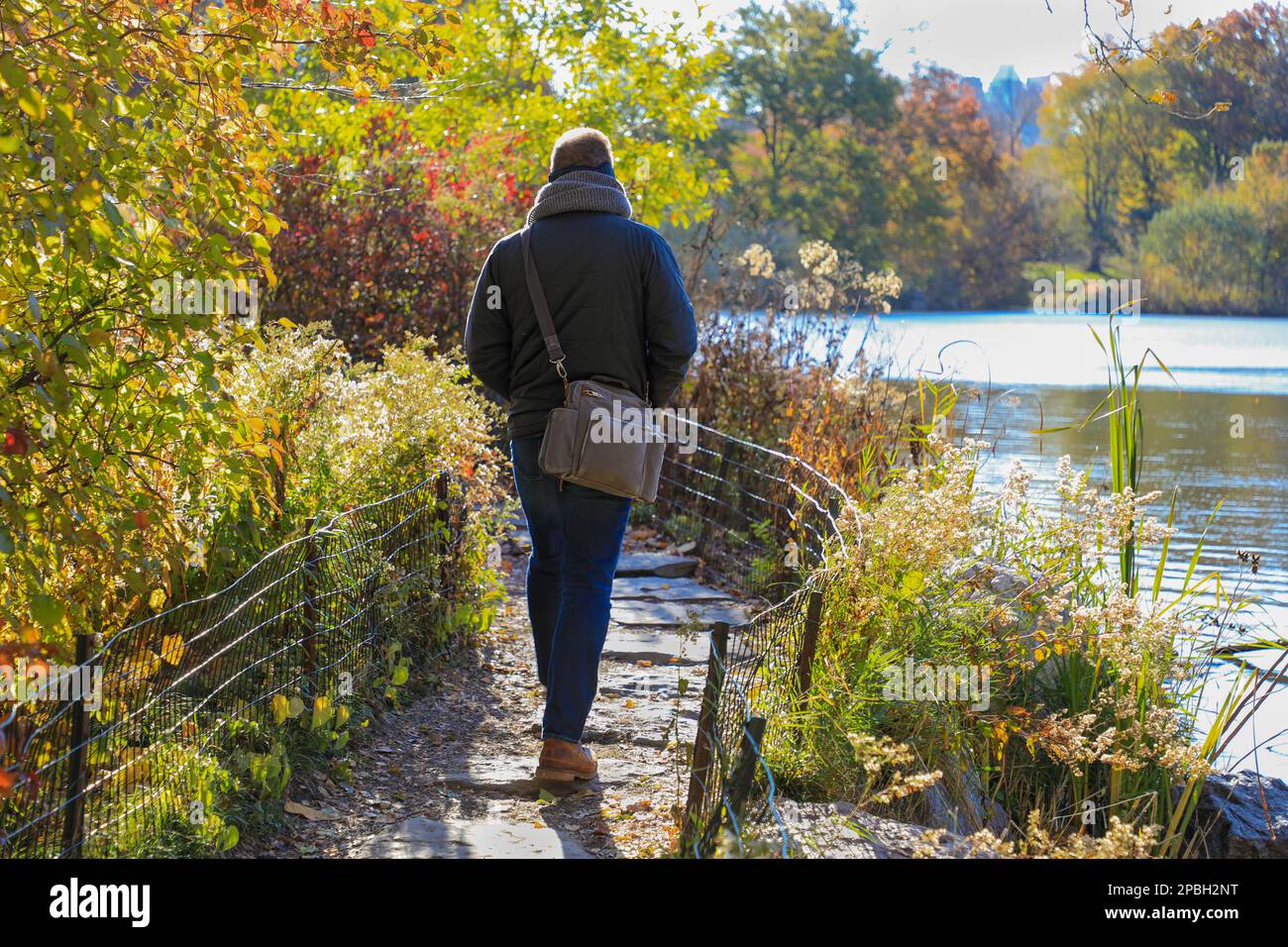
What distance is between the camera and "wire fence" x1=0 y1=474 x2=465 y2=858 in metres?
2.92

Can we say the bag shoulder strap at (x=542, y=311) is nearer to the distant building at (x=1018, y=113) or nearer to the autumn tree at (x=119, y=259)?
the autumn tree at (x=119, y=259)

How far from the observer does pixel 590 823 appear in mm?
3891

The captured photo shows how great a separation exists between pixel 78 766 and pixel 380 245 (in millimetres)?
7635

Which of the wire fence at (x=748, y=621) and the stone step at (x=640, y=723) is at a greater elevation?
the wire fence at (x=748, y=621)

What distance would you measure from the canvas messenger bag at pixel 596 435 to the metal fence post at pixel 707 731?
83 cm

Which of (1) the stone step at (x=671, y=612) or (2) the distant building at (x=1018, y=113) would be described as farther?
(2) the distant building at (x=1018, y=113)

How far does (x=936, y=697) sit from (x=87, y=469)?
8.39 ft

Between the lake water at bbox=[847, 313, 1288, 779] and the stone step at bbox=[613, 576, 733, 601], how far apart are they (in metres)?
1.70

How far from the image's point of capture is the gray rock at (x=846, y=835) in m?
3.00

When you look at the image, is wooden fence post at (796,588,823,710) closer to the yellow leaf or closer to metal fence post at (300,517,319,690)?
metal fence post at (300,517,319,690)

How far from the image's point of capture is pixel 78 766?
2727 millimetres

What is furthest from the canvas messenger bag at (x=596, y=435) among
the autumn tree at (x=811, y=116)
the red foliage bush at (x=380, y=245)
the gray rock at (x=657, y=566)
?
the autumn tree at (x=811, y=116)

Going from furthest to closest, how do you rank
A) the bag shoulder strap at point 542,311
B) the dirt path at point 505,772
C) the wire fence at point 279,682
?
the bag shoulder strap at point 542,311 → the dirt path at point 505,772 → the wire fence at point 279,682
